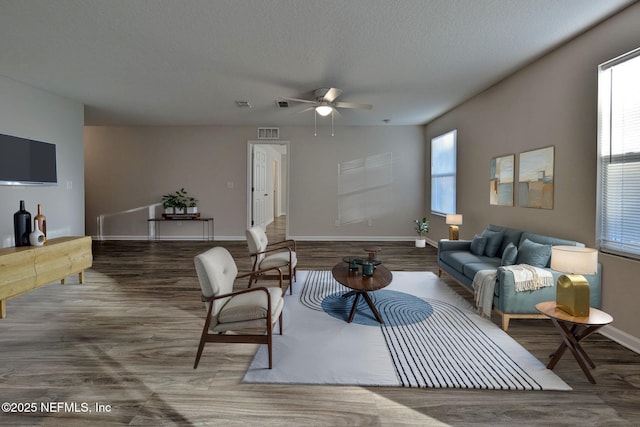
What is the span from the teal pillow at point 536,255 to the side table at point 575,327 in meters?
0.94

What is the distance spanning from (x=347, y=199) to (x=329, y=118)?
6.63 ft

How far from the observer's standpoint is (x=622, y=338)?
2746 mm

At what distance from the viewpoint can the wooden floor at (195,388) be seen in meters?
1.84

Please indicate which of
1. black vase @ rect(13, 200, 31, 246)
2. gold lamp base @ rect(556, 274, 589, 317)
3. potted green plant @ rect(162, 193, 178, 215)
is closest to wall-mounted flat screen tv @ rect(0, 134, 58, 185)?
black vase @ rect(13, 200, 31, 246)

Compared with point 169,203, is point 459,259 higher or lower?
lower

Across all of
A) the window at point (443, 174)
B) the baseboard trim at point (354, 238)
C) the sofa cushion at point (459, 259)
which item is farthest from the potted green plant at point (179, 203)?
the sofa cushion at point (459, 259)

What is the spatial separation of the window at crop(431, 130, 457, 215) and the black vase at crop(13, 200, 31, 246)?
6.59 meters

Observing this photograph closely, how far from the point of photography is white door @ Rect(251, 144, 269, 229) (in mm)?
8234

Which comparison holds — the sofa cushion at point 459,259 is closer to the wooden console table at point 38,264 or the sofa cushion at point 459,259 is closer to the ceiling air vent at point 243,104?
the ceiling air vent at point 243,104

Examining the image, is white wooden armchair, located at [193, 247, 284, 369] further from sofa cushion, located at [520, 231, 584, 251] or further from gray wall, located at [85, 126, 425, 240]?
gray wall, located at [85, 126, 425, 240]

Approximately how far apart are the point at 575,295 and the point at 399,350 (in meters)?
1.28

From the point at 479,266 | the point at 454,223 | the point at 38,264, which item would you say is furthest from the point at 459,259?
the point at 38,264

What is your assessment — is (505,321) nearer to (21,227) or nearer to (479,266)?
(479,266)

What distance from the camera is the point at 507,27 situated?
308cm
